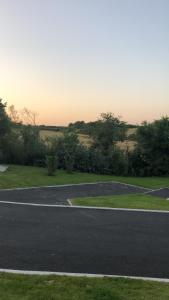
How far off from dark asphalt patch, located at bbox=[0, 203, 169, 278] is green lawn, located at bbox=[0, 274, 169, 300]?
707mm

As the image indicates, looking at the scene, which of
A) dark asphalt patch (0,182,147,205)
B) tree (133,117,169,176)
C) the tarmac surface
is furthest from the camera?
tree (133,117,169,176)

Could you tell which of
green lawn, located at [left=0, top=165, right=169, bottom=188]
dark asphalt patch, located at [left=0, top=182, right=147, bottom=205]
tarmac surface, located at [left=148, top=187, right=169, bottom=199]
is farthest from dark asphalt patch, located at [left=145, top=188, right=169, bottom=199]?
green lawn, located at [left=0, top=165, right=169, bottom=188]

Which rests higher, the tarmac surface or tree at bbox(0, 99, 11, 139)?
tree at bbox(0, 99, 11, 139)

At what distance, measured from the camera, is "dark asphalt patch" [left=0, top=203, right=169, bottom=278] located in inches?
276

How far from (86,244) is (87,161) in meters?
17.9

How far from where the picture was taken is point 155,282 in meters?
6.16

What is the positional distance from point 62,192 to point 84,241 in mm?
8356

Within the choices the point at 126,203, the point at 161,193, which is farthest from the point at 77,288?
the point at 161,193

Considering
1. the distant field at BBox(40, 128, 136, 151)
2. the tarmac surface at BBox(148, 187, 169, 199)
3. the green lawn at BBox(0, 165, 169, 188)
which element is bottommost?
the tarmac surface at BBox(148, 187, 169, 199)

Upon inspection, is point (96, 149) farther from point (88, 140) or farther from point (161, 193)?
point (161, 193)

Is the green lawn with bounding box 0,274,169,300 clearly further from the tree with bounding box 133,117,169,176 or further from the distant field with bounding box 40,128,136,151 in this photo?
the tree with bounding box 133,117,169,176

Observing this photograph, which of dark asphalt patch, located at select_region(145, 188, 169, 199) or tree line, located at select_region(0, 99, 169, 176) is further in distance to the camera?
tree line, located at select_region(0, 99, 169, 176)

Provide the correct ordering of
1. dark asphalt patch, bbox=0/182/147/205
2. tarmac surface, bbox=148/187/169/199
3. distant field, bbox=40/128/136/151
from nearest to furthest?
dark asphalt patch, bbox=0/182/147/205, tarmac surface, bbox=148/187/169/199, distant field, bbox=40/128/136/151

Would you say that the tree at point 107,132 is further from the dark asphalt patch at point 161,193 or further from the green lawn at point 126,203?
the green lawn at point 126,203
